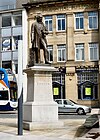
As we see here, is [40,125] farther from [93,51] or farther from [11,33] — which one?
[11,33]

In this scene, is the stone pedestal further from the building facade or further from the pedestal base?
the building facade

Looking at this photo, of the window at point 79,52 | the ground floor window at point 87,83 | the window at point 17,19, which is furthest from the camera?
the window at point 17,19

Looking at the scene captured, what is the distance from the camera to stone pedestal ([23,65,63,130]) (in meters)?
13.9

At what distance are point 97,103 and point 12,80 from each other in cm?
1090

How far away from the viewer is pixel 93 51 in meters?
38.2

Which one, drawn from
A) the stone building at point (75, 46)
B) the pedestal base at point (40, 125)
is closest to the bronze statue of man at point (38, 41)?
the pedestal base at point (40, 125)

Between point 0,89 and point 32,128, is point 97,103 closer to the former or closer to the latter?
point 0,89

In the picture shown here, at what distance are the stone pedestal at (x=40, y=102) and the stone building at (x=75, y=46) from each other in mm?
23477

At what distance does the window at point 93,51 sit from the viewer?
125 feet

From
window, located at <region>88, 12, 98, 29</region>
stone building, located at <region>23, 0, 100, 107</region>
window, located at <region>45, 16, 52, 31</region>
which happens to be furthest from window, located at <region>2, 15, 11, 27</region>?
window, located at <region>88, 12, 98, 29</region>

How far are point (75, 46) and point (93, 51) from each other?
2228mm

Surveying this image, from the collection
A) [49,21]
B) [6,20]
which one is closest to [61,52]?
[49,21]

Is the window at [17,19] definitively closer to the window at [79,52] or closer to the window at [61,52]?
the window at [61,52]

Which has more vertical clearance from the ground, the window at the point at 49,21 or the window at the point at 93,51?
the window at the point at 49,21
